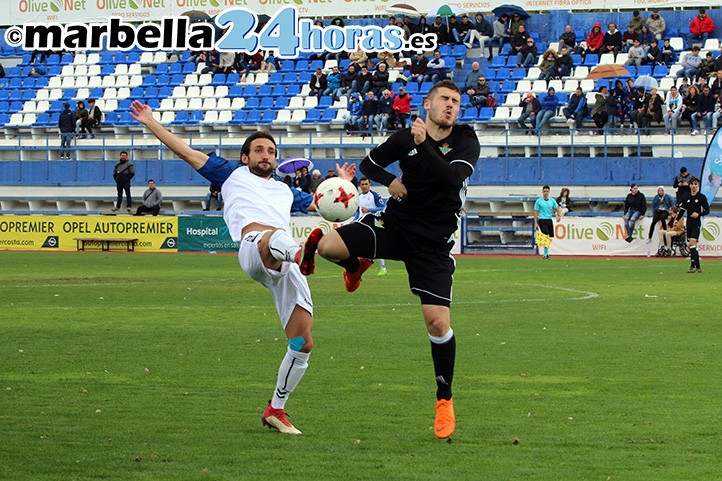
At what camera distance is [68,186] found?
143 ft

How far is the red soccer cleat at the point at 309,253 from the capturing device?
7848mm

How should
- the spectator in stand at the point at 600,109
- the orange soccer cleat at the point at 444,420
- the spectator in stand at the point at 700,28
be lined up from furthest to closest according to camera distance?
the spectator in stand at the point at 700,28 < the spectator in stand at the point at 600,109 < the orange soccer cleat at the point at 444,420

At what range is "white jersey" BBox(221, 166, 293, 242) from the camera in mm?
8250

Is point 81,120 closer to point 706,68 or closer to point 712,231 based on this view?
point 706,68

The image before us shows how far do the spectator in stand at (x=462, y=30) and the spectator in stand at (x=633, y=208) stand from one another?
12755mm

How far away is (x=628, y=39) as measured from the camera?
137 ft

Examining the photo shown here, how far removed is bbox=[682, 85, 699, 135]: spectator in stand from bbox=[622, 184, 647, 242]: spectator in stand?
3755 mm

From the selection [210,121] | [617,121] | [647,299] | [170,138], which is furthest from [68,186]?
[170,138]

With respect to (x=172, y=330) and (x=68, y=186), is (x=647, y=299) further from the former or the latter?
(x=68, y=186)

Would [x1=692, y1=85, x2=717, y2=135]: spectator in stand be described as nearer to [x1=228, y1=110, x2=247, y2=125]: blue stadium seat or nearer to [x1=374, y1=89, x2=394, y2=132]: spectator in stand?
[x1=374, y1=89, x2=394, y2=132]: spectator in stand

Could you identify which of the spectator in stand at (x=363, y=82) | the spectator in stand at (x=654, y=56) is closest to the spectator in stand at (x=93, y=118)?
the spectator in stand at (x=363, y=82)

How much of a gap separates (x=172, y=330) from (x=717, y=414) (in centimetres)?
772

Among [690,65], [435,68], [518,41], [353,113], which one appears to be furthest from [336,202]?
[518,41]

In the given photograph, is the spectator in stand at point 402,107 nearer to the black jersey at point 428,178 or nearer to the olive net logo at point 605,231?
the olive net logo at point 605,231
